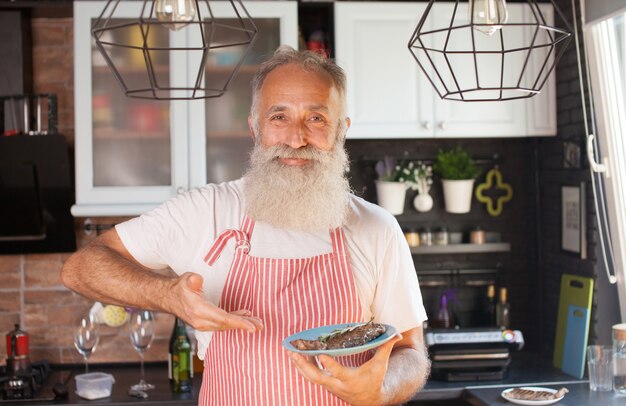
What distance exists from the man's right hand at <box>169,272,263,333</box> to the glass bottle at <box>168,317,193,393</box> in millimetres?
1832

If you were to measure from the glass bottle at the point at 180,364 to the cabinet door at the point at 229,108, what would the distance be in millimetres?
673

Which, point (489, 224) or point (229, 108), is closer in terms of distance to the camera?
point (229, 108)

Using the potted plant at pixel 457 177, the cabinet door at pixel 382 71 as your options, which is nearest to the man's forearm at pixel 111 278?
the cabinet door at pixel 382 71

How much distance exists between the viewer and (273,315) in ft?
6.59

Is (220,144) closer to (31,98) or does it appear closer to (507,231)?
(31,98)

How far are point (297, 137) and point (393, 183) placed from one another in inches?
69.9

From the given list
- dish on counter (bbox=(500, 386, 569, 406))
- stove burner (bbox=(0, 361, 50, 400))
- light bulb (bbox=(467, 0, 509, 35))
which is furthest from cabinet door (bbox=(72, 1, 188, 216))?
light bulb (bbox=(467, 0, 509, 35))

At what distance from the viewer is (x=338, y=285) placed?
2.03 metres

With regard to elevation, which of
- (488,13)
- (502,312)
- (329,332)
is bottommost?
(502,312)

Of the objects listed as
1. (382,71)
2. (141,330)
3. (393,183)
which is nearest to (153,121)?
(141,330)

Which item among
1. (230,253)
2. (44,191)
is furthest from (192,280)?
(44,191)

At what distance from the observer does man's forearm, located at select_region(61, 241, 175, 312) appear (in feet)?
5.79

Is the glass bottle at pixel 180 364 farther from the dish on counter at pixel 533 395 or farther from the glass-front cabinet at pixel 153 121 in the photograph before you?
the dish on counter at pixel 533 395

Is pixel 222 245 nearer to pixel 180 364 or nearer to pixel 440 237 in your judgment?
pixel 180 364
